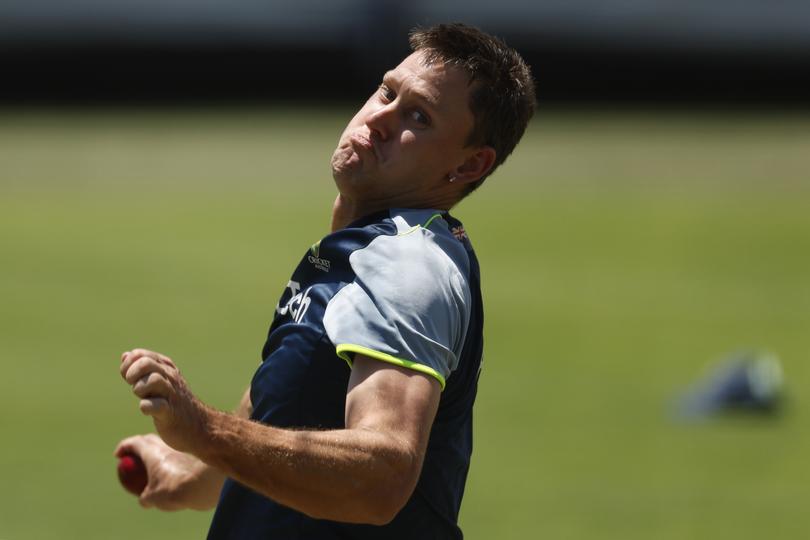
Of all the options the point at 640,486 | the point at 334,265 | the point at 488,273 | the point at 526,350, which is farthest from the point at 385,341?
the point at 488,273

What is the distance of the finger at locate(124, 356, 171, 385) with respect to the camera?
3.12 meters

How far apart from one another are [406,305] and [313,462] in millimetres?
418

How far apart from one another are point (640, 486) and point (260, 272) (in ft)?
25.8

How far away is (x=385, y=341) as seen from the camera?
3318 millimetres

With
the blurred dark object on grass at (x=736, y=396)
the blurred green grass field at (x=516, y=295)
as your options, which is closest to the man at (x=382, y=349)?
the blurred green grass field at (x=516, y=295)

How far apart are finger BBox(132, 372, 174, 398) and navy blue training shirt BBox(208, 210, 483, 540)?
0.45 metres

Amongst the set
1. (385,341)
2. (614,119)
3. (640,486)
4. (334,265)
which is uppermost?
(614,119)

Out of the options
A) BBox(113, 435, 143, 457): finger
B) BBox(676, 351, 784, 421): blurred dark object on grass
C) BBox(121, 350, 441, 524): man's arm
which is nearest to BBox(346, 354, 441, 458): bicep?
BBox(121, 350, 441, 524): man's arm

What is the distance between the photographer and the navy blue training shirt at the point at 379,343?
11.0 ft

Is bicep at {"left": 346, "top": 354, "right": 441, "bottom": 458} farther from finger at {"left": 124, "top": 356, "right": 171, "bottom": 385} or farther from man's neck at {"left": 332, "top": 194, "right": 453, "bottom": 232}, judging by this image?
man's neck at {"left": 332, "top": 194, "right": 453, "bottom": 232}

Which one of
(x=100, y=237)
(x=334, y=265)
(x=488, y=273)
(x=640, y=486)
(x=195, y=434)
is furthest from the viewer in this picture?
(x=100, y=237)

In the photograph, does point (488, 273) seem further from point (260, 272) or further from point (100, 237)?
point (100, 237)

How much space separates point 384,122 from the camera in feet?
12.5

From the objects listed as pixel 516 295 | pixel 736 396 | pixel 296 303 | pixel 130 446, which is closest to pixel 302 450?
pixel 296 303
